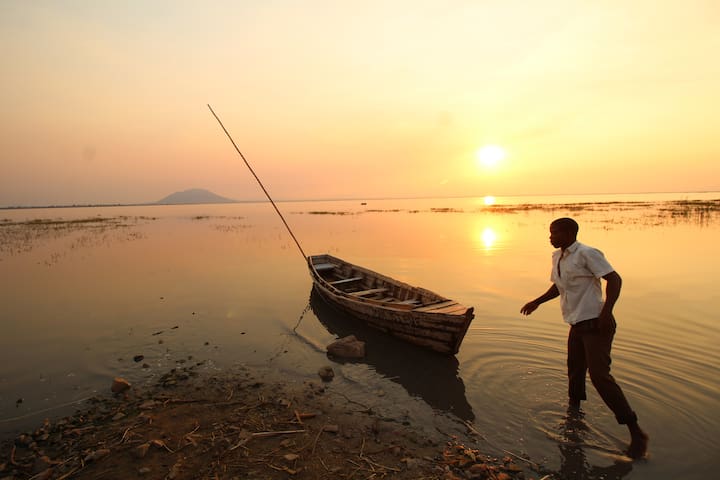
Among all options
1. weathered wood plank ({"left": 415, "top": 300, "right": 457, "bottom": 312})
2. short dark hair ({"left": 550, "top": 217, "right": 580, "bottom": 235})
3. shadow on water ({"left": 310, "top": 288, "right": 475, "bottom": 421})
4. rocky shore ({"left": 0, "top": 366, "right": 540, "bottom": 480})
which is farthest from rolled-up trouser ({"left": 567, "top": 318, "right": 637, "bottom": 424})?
weathered wood plank ({"left": 415, "top": 300, "right": 457, "bottom": 312})

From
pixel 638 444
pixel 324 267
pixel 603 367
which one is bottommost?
pixel 638 444

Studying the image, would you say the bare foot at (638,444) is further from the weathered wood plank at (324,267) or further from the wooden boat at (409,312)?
the weathered wood plank at (324,267)

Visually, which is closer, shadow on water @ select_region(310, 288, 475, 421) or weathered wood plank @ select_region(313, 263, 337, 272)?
shadow on water @ select_region(310, 288, 475, 421)

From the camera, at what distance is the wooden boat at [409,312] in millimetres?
7398

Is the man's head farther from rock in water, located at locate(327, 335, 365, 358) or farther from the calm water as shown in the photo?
rock in water, located at locate(327, 335, 365, 358)

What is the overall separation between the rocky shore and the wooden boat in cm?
220

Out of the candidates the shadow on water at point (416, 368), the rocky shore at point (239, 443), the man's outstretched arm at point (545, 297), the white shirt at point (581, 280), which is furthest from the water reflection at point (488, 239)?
the rocky shore at point (239, 443)

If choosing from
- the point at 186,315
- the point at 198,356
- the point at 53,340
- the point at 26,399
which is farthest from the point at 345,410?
the point at 53,340

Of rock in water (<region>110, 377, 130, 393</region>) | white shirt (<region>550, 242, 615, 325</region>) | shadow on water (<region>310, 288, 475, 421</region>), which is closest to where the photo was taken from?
white shirt (<region>550, 242, 615, 325</region>)

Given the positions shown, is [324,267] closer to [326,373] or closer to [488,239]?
[326,373]

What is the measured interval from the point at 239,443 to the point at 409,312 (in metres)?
4.41

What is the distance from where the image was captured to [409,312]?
8062 mm

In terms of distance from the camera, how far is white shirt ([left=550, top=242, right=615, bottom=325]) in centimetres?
444

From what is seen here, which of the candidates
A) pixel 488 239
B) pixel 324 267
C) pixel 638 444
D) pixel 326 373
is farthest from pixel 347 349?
pixel 488 239
